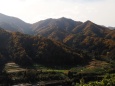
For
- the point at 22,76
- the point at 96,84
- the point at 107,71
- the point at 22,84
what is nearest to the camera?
the point at 96,84

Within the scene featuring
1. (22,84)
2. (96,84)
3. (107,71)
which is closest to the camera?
(96,84)

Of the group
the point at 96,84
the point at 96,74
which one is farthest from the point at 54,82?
the point at 96,84

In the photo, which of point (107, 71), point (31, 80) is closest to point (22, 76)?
point (31, 80)

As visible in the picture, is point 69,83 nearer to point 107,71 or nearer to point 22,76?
point 22,76

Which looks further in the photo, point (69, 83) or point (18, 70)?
point (18, 70)

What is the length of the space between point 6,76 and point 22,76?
9689 millimetres

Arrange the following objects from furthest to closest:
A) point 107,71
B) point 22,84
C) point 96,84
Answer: point 107,71 < point 22,84 < point 96,84

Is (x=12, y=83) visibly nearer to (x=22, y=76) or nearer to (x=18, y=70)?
(x=22, y=76)

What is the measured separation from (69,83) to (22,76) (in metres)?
29.1

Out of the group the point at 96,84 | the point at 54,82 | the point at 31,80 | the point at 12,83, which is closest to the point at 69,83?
the point at 54,82

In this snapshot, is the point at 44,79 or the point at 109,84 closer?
the point at 109,84

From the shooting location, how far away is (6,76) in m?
170

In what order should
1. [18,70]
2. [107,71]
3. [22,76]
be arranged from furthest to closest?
1. [107,71]
2. [18,70]
3. [22,76]

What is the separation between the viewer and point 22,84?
162625 mm
